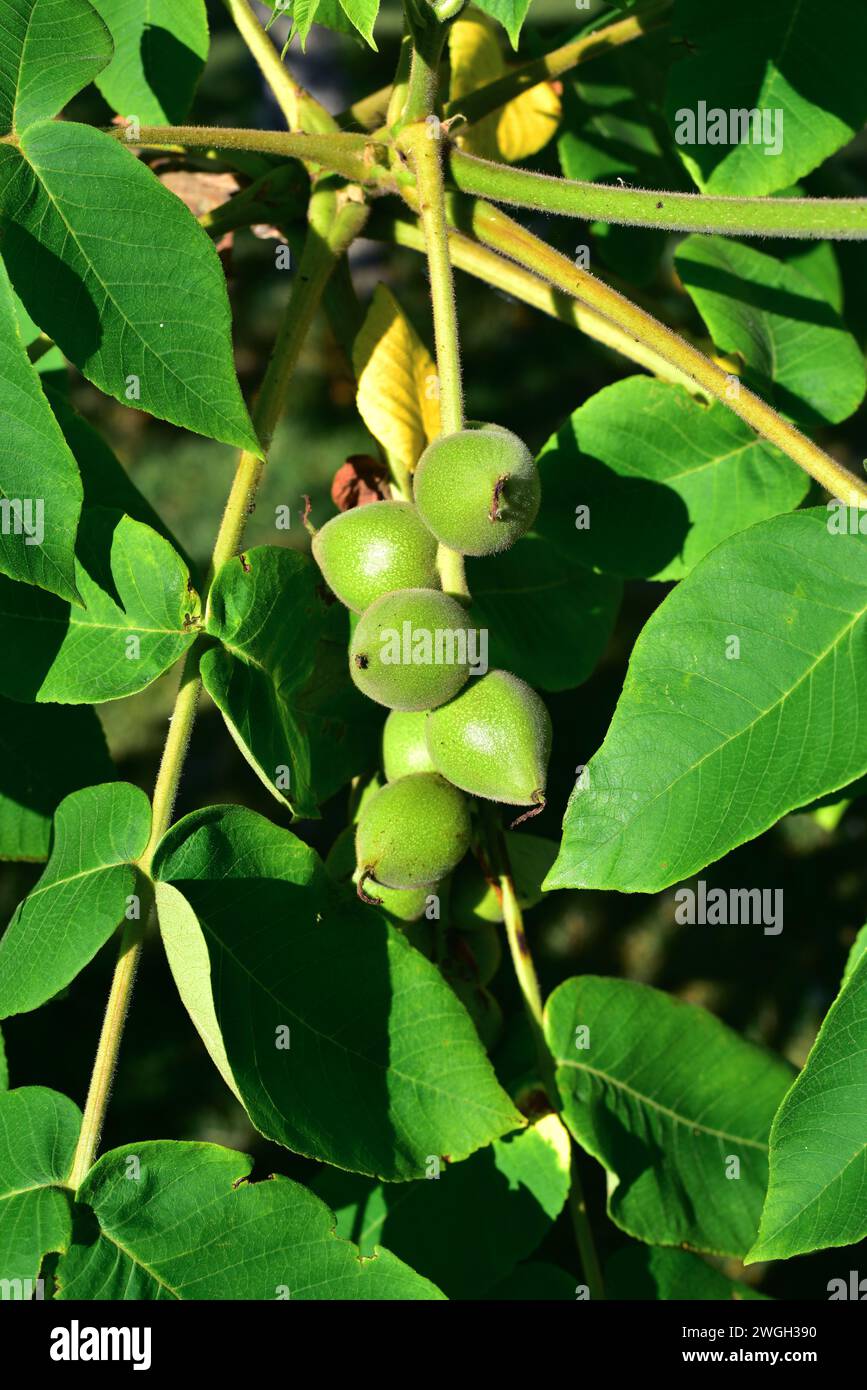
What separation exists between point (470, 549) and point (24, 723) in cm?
81

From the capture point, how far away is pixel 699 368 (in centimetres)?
150

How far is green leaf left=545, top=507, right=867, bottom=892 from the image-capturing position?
1.27 metres

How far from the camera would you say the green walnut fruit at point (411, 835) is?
1.46 m

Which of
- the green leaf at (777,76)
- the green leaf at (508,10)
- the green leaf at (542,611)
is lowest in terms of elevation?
the green leaf at (542,611)

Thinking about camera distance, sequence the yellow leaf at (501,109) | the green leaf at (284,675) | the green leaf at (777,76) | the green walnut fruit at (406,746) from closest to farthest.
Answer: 1. the green leaf at (284,675)
2. the green walnut fruit at (406,746)
3. the green leaf at (777,76)
4. the yellow leaf at (501,109)

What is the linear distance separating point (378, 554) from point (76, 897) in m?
0.57

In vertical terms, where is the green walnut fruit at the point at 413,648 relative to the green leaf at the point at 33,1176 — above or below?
above

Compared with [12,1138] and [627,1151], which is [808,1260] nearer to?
[627,1151]

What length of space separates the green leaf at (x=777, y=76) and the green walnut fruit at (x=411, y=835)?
978mm

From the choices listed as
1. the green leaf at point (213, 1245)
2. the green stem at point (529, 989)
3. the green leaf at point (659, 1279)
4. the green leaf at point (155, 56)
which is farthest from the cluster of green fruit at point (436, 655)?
the green leaf at point (155, 56)

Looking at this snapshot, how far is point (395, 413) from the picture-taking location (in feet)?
5.98

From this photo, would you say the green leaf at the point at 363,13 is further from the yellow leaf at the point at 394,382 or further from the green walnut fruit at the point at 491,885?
the green walnut fruit at the point at 491,885

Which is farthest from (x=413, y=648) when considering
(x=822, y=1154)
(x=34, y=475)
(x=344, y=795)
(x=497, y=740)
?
(x=344, y=795)

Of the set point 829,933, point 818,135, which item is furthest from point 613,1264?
point 829,933
